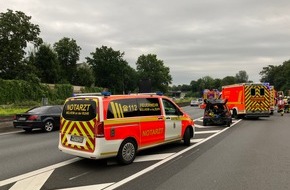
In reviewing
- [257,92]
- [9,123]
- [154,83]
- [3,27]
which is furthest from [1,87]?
[154,83]

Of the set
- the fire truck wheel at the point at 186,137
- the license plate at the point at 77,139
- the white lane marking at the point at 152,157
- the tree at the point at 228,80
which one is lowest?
the white lane marking at the point at 152,157

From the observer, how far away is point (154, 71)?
10925 centimetres

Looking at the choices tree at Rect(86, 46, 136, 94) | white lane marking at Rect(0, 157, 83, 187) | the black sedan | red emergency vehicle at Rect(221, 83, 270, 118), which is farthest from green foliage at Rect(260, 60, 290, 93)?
white lane marking at Rect(0, 157, 83, 187)

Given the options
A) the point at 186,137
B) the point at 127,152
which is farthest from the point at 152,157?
the point at 186,137

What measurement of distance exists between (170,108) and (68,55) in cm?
7204

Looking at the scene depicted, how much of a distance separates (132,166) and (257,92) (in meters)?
17.6

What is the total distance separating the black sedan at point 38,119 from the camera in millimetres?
15738

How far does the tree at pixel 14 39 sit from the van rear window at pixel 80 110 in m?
38.7

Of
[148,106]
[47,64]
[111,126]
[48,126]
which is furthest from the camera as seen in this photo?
[47,64]

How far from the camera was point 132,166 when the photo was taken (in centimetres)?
797

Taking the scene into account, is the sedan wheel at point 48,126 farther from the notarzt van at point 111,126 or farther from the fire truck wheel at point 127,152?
the fire truck wheel at point 127,152

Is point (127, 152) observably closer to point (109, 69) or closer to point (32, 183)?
point (32, 183)

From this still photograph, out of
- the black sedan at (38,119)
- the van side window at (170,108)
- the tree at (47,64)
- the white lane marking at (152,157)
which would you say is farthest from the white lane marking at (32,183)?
the tree at (47,64)

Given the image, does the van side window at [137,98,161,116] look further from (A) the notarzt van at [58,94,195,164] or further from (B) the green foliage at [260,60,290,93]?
(B) the green foliage at [260,60,290,93]
